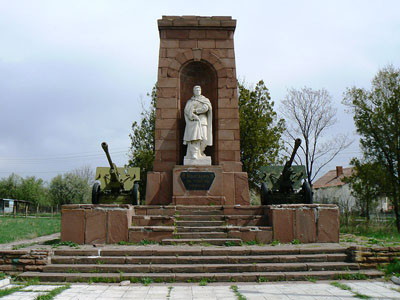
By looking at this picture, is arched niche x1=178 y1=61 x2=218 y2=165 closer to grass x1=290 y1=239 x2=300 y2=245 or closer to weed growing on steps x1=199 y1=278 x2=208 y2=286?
grass x1=290 y1=239 x2=300 y2=245

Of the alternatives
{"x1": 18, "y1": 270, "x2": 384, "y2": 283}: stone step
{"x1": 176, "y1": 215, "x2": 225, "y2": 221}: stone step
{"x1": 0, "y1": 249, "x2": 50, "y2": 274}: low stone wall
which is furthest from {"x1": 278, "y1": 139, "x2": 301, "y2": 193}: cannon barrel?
{"x1": 0, "y1": 249, "x2": 50, "y2": 274}: low stone wall

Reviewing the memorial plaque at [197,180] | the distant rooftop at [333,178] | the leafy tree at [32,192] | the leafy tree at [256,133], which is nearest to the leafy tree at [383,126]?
the leafy tree at [256,133]

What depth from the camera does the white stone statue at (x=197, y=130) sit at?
37.6 ft

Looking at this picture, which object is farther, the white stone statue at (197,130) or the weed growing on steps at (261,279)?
the white stone statue at (197,130)

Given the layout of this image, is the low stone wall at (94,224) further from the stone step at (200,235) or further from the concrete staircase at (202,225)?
the stone step at (200,235)

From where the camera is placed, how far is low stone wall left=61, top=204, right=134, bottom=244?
8.12m

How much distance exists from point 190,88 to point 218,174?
3904mm

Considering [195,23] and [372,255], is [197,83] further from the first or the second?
[372,255]

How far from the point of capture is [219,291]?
556cm

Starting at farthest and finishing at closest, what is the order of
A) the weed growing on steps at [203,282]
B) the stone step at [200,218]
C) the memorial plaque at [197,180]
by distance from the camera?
the memorial plaque at [197,180] → the stone step at [200,218] → the weed growing on steps at [203,282]

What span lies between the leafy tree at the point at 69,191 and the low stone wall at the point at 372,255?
40.4 meters

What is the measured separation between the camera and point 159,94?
1228cm

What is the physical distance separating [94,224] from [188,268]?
2.82 meters

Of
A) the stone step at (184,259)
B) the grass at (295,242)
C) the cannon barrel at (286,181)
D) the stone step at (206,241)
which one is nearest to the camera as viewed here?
the stone step at (184,259)
